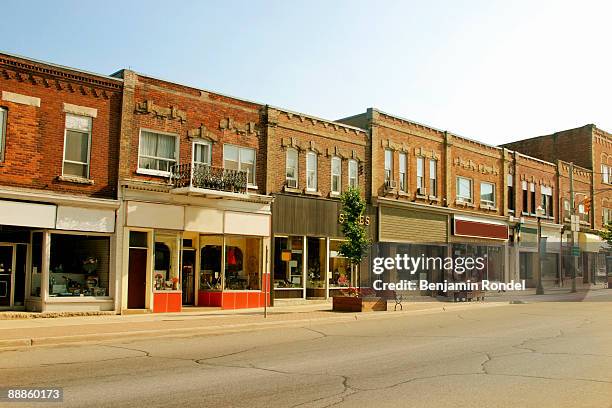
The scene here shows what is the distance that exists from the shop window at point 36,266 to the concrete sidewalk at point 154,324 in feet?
4.82

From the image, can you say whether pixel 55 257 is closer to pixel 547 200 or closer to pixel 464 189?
pixel 464 189

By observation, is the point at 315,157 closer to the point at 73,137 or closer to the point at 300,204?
the point at 300,204

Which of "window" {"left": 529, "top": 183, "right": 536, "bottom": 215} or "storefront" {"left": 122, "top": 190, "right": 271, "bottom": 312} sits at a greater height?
"window" {"left": 529, "top": 183, "right": 536, "bottom": 215}

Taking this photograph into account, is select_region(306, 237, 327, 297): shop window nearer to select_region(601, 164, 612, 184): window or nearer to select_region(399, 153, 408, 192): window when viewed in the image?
select_region(399, 153, 408, 192): window

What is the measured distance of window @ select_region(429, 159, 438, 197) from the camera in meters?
34.2

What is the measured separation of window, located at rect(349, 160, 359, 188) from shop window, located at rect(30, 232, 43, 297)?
564 inches

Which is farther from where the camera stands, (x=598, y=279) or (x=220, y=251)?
(x=598, y=279)

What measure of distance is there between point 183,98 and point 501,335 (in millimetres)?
14073

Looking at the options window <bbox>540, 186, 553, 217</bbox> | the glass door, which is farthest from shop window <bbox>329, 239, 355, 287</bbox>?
window <bbox>540, 186, 553, 217</bbox>

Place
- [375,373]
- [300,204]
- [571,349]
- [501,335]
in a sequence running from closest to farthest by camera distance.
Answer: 1. [375,373]
2. [571,349]
3. [501,335]
4. [300,204]

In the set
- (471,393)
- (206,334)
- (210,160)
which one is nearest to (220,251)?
(210,160)

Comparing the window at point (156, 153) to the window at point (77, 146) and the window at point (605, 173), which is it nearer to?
the window at point (77, 146)

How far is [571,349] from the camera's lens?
13094mm

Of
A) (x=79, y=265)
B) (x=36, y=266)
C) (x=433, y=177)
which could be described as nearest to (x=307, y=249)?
(x=79, y=265)
